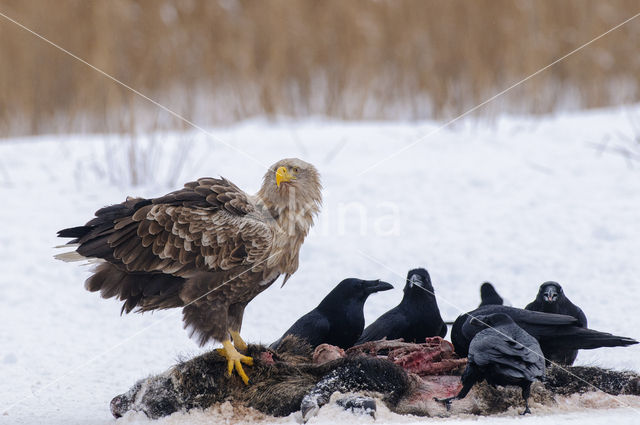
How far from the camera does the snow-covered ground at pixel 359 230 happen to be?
5.55 m

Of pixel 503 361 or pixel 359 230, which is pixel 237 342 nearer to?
pixel 503 361

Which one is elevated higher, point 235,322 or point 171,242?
point 171,242

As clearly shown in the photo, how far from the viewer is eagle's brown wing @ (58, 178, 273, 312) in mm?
4410

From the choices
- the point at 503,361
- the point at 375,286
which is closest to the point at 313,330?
the point at 375,286

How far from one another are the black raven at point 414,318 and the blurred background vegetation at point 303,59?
260 inches

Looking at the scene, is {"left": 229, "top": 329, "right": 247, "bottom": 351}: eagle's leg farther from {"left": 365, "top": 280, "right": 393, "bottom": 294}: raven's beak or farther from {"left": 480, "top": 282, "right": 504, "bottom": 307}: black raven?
{"left": 480, "top": 282, "right": 504, "bottom": 307}: black raven

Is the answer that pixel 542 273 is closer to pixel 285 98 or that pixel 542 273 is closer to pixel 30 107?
pixel 285 98

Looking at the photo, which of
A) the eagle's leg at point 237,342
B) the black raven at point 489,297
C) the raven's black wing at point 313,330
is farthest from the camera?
the black raven at point 489,297

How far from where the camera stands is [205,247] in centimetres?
442

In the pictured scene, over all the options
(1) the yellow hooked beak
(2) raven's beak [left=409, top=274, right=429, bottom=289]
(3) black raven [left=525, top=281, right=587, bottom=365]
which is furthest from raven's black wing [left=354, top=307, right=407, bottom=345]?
(1) the yellow hooked beak

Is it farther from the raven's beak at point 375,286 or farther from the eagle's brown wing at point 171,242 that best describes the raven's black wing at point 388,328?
the eagle's brown wing at point 171,242

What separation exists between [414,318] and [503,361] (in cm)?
→ 118

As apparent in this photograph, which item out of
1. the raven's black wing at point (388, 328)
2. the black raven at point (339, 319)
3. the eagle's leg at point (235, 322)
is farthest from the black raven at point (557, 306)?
the eagle's leg at point (235, 322)

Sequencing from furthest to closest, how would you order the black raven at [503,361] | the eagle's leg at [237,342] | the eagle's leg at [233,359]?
the eagle's leg at [237,342]
the eagle's leg at [233,359]
the black raven at [503,361]
